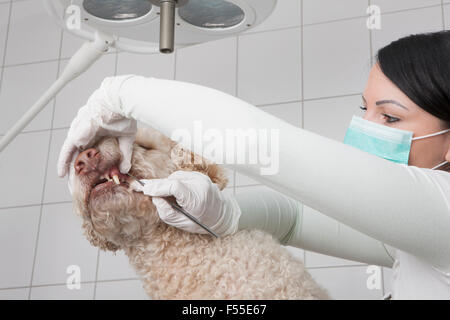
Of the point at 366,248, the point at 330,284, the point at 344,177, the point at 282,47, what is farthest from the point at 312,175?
the point at 282,47

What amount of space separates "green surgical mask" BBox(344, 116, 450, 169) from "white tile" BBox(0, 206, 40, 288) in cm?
142

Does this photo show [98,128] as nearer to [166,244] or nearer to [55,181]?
[166,244]

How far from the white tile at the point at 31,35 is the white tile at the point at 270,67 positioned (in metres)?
0.76

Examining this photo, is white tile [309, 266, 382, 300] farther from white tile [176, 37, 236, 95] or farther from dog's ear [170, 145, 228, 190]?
dog's ear [170, 145, 228, 190]

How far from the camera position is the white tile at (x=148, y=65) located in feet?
7.36

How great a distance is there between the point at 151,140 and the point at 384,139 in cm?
38

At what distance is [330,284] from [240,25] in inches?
33.4

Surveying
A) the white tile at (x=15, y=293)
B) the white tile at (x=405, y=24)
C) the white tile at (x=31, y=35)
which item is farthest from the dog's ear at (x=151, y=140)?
the white tile at (x=31, y=35)

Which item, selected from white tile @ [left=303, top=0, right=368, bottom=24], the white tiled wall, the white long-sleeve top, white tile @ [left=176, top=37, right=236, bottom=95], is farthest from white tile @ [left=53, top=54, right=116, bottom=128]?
the white long-sleeve top

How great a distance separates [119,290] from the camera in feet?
6.54

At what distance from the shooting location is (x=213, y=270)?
2.97 ft

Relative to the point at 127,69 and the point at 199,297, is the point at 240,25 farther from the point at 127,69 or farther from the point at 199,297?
the point at 127,69

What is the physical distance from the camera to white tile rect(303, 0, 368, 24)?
210cm

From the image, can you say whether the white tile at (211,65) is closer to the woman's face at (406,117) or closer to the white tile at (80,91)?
the white tile at (80,91)
